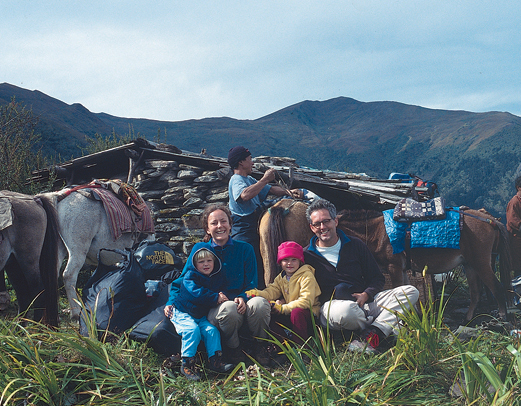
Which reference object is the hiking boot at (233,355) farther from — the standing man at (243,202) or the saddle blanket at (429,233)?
the saddle blanket at (429,233)

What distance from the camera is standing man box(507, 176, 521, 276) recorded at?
606 cm

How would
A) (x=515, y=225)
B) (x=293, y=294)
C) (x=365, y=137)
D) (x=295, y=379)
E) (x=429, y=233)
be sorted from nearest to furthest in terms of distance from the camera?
1. (x=295, y=379)
2. (x=293, y=294)
3. (x=429, y=233)
4. (x=515, y=225)
5. (x=365, y=137)

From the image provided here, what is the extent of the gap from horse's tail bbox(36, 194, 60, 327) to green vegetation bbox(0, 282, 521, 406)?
1294mm

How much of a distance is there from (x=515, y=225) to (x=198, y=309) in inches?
208

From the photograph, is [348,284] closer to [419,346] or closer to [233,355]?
[419,346]

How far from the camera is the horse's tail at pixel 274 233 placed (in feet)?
14.6

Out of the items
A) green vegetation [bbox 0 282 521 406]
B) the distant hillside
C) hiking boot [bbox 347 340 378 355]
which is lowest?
hiking boot [bbox 347 340 378 355]

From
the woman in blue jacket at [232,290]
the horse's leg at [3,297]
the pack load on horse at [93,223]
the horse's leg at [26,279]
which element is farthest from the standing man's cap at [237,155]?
the horse's leg at [3,297]

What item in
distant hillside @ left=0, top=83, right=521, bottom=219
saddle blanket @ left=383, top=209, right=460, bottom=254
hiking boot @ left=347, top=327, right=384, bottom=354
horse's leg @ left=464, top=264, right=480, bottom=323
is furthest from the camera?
distant hillside @ left=0, top=83, right=521, bottom=219

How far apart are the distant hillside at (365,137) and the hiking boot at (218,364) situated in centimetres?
3645

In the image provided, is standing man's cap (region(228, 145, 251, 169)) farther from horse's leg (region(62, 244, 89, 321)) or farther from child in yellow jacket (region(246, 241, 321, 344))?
horse's leg (region(62, 244, 89, 321))

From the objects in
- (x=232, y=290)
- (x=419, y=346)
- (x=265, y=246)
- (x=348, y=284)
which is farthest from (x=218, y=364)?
(x=265, y=246)

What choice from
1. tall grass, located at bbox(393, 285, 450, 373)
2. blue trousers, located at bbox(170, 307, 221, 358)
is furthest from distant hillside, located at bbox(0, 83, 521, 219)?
tall grass, located at bbox(393, 285, 450, 373)

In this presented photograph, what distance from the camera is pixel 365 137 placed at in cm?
7144
